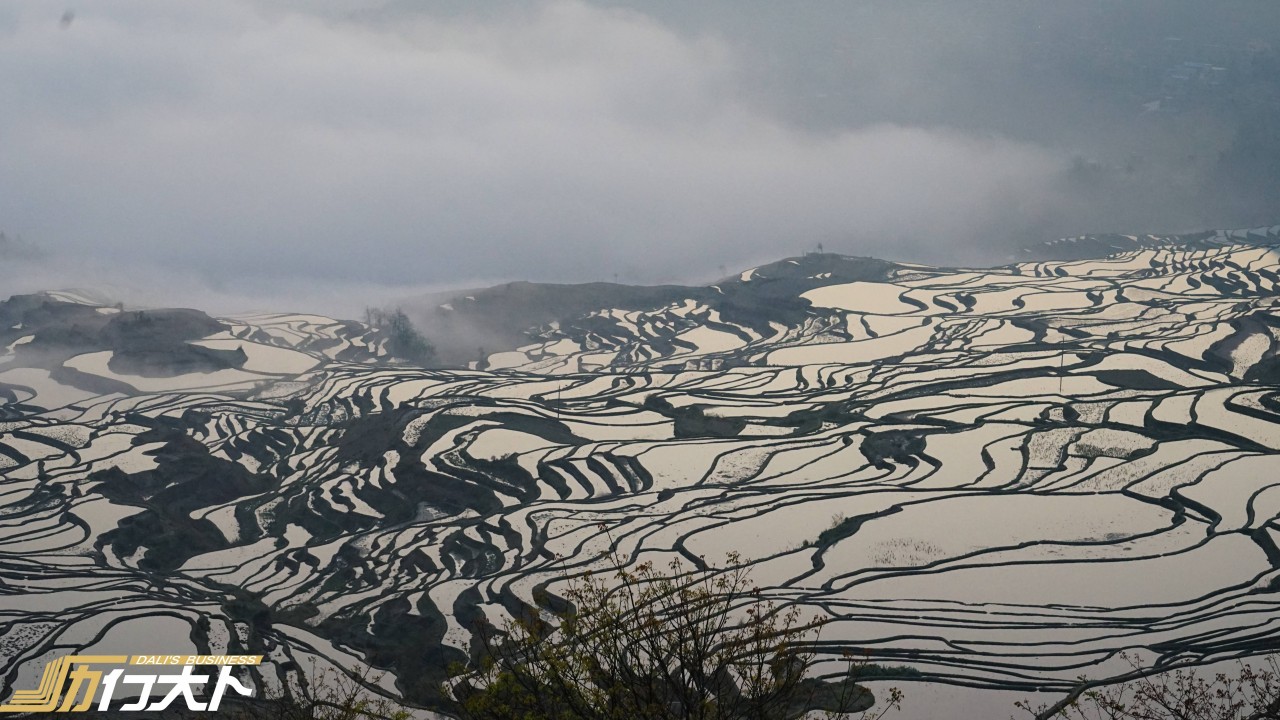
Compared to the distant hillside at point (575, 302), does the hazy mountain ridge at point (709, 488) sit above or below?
below

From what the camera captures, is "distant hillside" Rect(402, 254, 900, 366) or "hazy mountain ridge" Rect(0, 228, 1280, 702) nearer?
"hazy mountain ridge" Rect(0, 228, 1280, 702)

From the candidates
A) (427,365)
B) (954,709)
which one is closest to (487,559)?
(954,709)

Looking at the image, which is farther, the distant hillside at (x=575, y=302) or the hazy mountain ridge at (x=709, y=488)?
the distant hillside at (x=575, y=302)

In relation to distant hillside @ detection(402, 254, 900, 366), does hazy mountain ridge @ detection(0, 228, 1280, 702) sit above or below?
below

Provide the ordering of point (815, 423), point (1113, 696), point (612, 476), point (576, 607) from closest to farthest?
point (1113, 696) < point (576, 607) < point (612, 476) < point (815, 423)

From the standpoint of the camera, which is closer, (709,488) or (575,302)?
(709,488)

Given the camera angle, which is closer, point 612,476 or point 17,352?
point 612,476

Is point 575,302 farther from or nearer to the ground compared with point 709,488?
farther from the ground

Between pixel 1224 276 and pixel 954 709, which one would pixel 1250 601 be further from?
pixel 1224 276
